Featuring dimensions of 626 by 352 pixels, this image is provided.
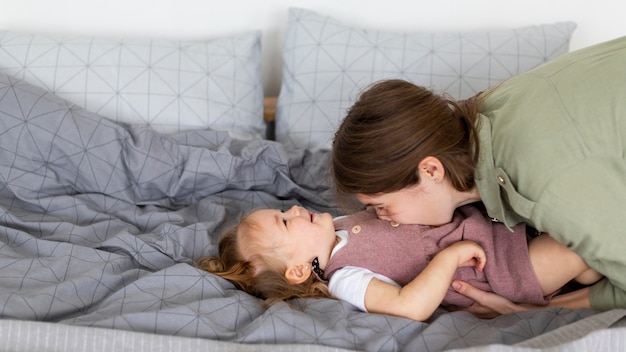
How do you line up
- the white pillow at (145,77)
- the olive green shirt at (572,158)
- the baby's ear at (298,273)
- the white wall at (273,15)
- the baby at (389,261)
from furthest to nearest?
the white wall at (273,15)
the white pillow at (145,77)
the baby's ear at (298,273)
the baby at (389,261)
the olive green shirt at (572,158)

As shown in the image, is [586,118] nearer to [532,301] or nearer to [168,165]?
[532,301]

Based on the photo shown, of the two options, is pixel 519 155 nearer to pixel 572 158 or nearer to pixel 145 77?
pixel 572 158

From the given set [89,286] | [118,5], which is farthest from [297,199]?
[118,5]

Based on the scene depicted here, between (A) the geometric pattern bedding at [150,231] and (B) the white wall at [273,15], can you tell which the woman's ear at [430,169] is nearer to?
(A) the geometric pattern bedding at [150,231]

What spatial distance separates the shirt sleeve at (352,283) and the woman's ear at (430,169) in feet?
0.77

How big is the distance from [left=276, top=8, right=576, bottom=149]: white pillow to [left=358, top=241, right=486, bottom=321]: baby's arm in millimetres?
658

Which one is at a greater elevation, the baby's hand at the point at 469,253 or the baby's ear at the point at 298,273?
the baby's hand at the point at 469,253

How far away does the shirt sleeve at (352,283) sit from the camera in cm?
127

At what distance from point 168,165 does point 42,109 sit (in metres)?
0.34

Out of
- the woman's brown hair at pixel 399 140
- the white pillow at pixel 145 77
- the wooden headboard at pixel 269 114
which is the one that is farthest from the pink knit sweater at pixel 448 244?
the wooden headboard at pixel 269 114

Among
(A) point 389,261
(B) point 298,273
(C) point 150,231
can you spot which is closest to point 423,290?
(A) point 389,261

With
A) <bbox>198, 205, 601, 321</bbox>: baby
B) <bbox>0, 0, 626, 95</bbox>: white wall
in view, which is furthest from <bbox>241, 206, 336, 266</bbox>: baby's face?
<bbox>0, 0, 626, 95</bbox>: white wall

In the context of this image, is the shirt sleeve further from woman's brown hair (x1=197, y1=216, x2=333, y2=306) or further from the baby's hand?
the baby's hand

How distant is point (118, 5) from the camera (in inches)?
82.0
